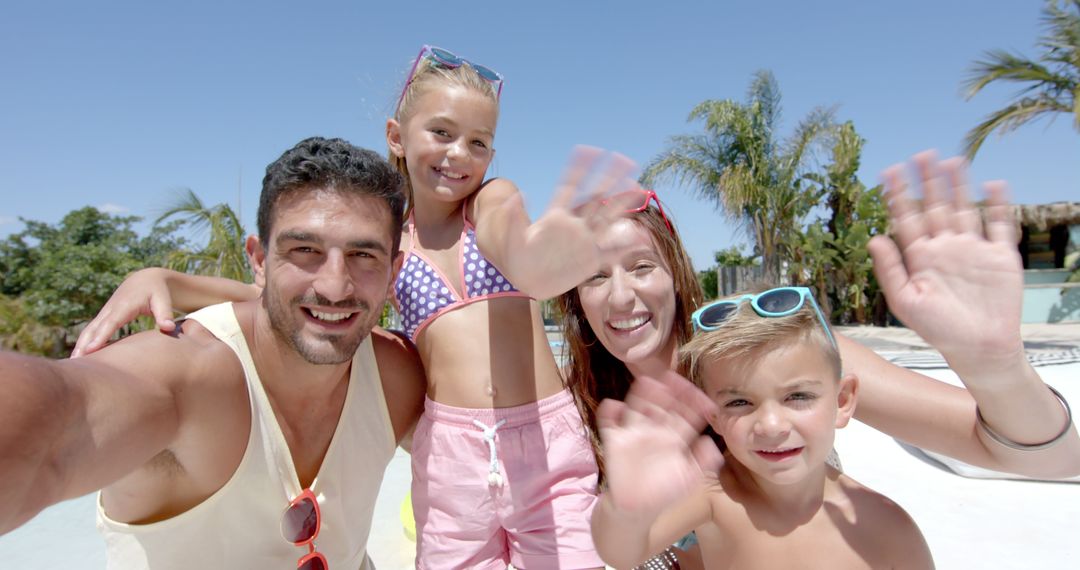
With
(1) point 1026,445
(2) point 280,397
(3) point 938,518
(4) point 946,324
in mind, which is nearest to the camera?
(4) point 946,324

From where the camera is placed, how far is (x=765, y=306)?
195cm

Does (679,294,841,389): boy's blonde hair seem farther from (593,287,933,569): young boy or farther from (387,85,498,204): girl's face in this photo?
(387,85,498,204): girl's face

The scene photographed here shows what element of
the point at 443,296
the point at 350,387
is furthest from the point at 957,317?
the point at 350,387

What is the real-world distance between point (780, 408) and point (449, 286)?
3.98 feet

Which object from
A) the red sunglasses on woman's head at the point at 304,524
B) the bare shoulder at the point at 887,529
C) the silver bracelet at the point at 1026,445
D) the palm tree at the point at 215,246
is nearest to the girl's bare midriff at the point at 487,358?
the red sunglasses on woman's head at the point at 304,524

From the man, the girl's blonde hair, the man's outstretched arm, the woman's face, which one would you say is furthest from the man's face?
the girl's blonde hair

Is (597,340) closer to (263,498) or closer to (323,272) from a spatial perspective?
(323,272)

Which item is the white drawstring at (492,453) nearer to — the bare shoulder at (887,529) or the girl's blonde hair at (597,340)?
the girl's blonde hair at (597,340)

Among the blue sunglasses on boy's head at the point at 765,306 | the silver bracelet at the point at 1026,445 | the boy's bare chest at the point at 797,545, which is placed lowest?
the boy's bare chest at the point at 797,545

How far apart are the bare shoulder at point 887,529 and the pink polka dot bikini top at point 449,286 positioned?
4.31ft

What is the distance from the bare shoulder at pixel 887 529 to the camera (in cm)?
181

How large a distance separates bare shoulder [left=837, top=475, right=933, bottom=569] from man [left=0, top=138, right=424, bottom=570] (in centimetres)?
Result: 155

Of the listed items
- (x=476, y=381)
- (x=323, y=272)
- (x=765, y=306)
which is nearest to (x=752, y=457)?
(x=765, y=306)

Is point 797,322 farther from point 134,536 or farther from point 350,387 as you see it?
point 134,536
